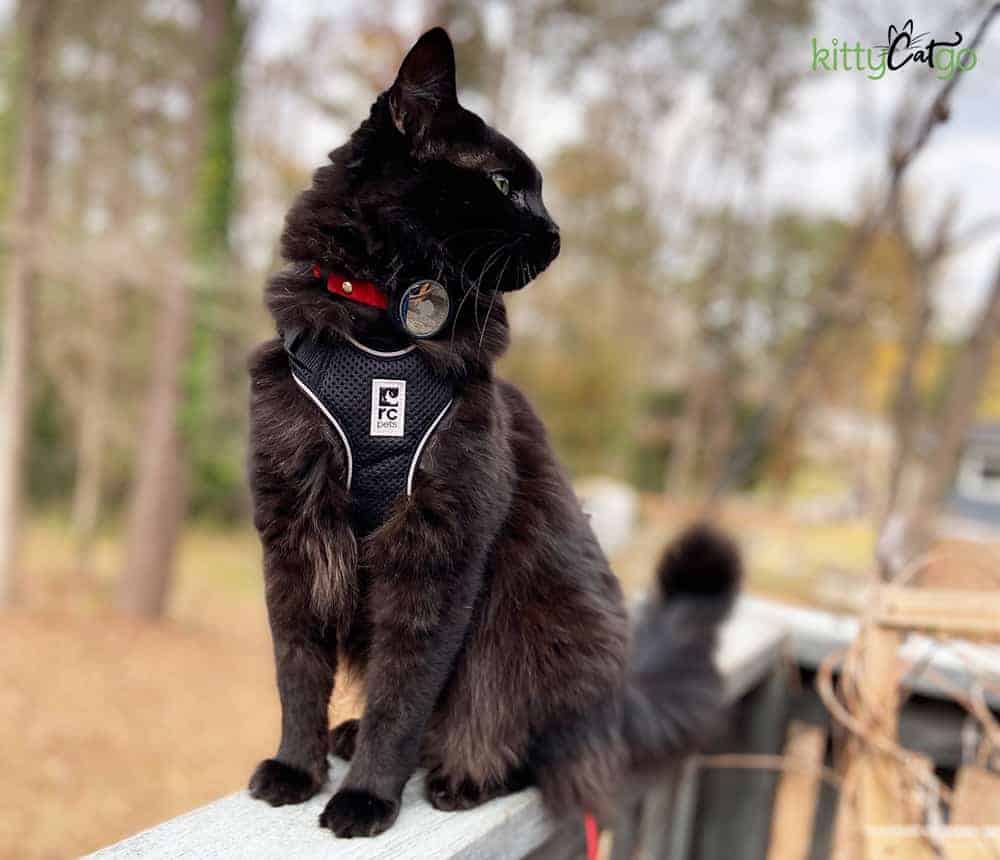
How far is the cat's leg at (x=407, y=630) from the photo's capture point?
108 centimetres

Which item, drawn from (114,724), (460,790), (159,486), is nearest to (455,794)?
(460,790)

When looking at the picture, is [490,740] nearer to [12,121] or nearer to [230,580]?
[12,121]

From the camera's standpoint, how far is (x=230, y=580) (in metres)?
10.9

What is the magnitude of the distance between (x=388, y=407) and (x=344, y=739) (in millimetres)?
609

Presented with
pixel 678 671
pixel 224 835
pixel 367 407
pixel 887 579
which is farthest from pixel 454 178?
pixel 887 579

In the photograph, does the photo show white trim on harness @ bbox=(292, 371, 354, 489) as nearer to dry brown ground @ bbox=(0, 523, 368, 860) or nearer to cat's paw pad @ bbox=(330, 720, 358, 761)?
cat's paw pad @ bbox=(330, 720, 358, 761)

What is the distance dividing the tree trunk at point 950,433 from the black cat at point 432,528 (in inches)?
92.4

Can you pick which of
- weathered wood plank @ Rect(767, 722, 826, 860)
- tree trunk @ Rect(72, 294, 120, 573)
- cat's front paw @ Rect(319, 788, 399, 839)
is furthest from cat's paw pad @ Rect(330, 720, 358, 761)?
tree trunk @ Rect(72, 294, 120, 573)

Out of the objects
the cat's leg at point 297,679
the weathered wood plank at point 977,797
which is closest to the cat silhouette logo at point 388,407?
the cat's leg at point 297,679

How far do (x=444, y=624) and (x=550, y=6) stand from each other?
26.3 feet

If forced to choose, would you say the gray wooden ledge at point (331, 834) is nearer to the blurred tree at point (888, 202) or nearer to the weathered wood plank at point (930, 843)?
the weathered wood plank at point (930, 843)

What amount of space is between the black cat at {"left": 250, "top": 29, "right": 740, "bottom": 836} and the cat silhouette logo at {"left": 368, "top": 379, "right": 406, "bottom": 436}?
0.05ft

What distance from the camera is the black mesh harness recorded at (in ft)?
3.43

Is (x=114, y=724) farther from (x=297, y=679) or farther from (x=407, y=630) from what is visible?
(x=407, y=630)
